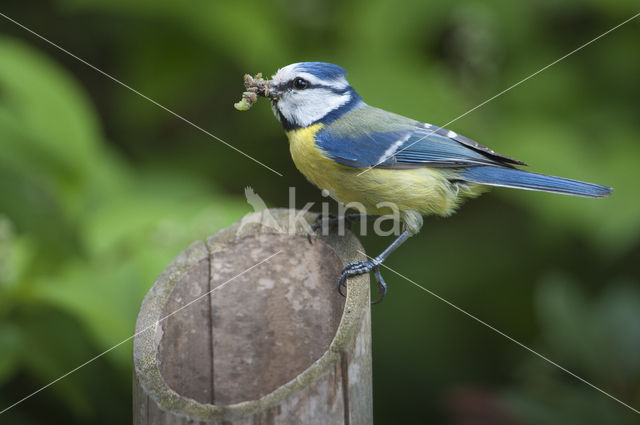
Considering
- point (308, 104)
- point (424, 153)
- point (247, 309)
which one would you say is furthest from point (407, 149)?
point (247, 309)

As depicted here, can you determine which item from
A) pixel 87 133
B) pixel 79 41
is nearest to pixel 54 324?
pixel 87 133

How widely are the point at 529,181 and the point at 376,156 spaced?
21.6 inches

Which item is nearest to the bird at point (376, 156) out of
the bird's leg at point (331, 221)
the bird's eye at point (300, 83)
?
the bird's eye at point (300, 83)

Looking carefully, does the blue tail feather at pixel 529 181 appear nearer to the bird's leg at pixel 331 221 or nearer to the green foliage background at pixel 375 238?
the bird's leg at pixel 331 221

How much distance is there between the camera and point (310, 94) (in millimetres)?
2598

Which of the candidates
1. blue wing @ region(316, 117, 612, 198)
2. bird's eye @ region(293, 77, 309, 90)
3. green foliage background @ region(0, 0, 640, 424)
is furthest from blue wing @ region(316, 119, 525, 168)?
green foliage background @ region(0, 0, 640, 424)

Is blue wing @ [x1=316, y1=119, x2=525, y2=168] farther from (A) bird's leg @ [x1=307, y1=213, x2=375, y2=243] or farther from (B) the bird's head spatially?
(A) bird's leg @ [x1=307, y1=213, x2=375, y2=243]

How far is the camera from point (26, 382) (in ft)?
11.3

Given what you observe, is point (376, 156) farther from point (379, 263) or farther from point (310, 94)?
point (379, 263)

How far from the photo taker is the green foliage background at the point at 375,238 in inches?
111

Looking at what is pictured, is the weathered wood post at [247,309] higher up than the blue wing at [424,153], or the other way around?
the blue wing at [424,153]

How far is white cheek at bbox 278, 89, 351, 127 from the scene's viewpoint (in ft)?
8.52

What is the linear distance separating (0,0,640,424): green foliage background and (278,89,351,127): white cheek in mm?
384

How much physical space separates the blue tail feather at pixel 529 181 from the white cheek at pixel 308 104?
0.57 meters
